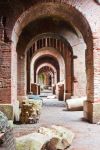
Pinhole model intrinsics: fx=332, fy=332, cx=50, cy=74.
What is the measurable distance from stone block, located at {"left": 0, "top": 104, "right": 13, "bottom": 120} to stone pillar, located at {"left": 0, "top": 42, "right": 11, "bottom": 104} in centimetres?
16

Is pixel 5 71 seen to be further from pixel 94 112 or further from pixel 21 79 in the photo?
pixel 21 79

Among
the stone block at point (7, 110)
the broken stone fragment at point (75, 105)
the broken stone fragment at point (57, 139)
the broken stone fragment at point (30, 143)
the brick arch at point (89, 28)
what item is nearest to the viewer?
the broken stone fragment at point (30, 143)

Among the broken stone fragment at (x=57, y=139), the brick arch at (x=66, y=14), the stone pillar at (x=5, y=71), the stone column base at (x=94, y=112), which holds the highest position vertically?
the brick arch at (x=66, y=14)

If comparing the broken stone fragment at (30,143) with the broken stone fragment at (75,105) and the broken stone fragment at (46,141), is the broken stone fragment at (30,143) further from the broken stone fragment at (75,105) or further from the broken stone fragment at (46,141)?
the broken stone fragment at (75,105)

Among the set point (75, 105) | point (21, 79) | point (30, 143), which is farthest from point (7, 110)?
point (21, 79)

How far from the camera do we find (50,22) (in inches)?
609

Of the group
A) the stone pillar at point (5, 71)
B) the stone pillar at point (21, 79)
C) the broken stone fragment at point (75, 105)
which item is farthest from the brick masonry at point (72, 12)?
the stone pillar at point (21, 79)

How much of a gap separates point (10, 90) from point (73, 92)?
6.42 metres

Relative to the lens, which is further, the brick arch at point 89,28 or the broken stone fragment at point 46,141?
the brick arch at point 89,28

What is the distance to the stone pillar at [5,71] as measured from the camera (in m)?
9.63

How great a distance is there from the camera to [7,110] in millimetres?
9445

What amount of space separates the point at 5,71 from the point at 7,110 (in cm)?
113

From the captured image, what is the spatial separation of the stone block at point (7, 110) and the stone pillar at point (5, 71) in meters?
0.16

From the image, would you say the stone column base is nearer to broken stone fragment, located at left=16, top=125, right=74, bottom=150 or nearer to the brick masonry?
Result: the brick masonry
